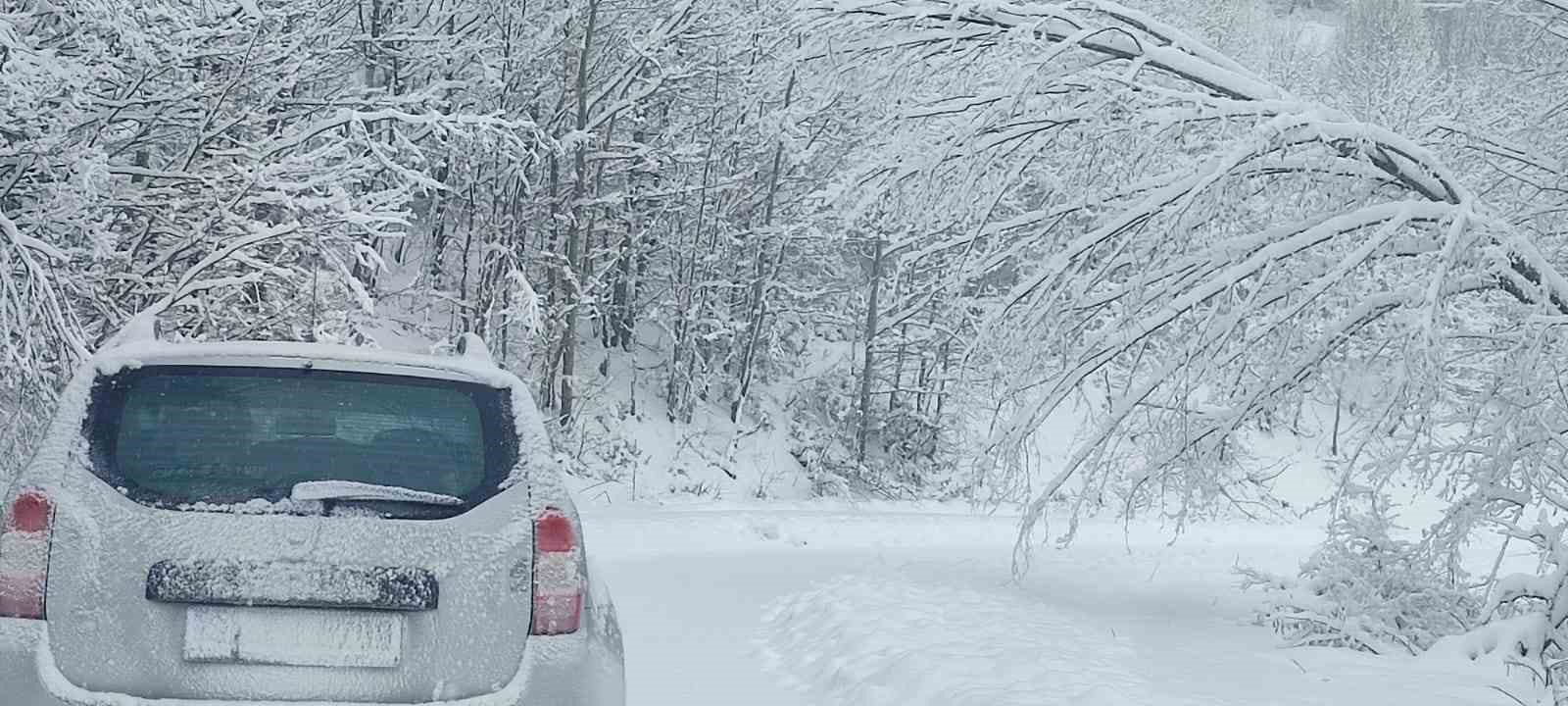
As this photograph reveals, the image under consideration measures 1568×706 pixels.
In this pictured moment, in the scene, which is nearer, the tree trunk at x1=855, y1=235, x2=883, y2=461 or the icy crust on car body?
the icy crust on car body

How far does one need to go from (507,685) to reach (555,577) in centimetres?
32

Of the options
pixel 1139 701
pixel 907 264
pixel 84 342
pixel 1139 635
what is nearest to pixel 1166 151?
pixel 907 264

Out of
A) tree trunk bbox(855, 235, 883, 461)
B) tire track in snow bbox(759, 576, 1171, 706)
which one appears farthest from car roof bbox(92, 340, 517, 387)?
tree trunk bbox(855, 235, 883, 461)

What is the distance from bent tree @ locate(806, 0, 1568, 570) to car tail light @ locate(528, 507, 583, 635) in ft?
16.5

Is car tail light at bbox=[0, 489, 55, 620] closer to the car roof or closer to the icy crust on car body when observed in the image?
the icy crust on car body

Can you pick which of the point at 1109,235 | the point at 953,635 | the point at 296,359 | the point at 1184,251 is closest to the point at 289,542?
the point at 296,359

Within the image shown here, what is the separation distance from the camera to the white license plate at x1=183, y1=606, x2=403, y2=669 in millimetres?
3734

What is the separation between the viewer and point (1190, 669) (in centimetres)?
787

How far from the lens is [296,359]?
4.20 metres

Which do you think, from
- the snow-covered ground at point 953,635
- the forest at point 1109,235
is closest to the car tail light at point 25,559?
the snow-covered ground at point 953,635

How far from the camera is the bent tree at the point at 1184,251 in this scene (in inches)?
324

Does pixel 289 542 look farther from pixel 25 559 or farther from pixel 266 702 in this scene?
pixel 25 559

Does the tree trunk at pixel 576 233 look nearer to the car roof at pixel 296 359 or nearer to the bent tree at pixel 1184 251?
the bent tree at pixel 1184 251

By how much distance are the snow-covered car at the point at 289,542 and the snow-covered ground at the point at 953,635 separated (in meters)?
3.28
